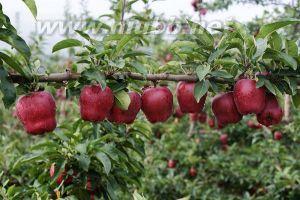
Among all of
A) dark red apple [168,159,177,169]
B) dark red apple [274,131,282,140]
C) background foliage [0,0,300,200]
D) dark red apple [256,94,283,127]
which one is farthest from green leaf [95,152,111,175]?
dark red apple [168,159,177,169]

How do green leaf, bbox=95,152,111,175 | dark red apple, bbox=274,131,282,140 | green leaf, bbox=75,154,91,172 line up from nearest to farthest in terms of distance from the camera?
green leaf, bbox=95,152,111,175 < green leaf, bbox=75,154,91,172 < dark red apple, bbox=274,131,282,140

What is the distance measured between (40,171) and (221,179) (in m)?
2.63

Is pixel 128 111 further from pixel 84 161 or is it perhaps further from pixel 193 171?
pixel 193 171

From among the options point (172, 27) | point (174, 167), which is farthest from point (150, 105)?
point (174, 167)

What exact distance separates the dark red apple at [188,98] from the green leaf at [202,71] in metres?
0.10

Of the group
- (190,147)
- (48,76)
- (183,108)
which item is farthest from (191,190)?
(48,76)

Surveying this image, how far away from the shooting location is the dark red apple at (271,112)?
4.97ft

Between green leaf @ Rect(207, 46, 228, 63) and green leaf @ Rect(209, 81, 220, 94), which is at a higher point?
green leaf @ Rect(207, 46, 228, 63)

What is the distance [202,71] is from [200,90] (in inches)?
2.3

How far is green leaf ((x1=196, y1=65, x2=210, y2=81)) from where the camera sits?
53.2 inches

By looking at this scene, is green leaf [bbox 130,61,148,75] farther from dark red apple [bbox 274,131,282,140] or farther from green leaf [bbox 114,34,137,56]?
dark red apple [bbox 274,131,282,140]

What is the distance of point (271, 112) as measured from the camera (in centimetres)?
152

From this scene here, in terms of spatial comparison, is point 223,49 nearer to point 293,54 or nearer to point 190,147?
point 293,54

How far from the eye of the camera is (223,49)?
1.38m
